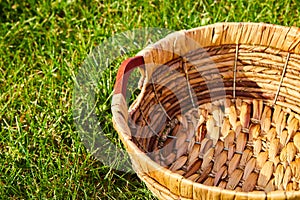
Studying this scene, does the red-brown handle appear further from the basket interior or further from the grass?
the grass

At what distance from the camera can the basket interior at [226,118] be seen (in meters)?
1.30

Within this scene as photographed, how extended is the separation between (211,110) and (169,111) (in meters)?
0.11

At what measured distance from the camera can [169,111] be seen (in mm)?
1441

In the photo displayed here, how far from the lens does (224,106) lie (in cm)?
146

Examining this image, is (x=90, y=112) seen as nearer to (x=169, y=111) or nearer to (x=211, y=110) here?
(x=169, y=111)

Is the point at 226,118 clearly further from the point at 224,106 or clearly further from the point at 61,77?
the point at 61,77

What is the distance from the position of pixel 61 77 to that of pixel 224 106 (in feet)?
1.50

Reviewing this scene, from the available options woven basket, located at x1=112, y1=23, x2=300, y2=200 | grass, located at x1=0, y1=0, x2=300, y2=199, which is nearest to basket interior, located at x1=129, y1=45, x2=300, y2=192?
woven basket, located at x1=112, y1=23, x2=300, y2=200

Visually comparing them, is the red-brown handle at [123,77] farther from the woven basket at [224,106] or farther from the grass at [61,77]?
the grass at [61,77]

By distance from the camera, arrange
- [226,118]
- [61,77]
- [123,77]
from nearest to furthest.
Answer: [123,77] → [226,118] → [61,77]

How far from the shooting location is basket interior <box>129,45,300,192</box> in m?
1.30

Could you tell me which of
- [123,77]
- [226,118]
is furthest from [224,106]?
[123,77]

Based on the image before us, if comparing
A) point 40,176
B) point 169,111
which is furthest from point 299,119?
point 40,176

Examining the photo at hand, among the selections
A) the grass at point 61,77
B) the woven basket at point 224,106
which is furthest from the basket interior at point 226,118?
the grass at point 61,77
